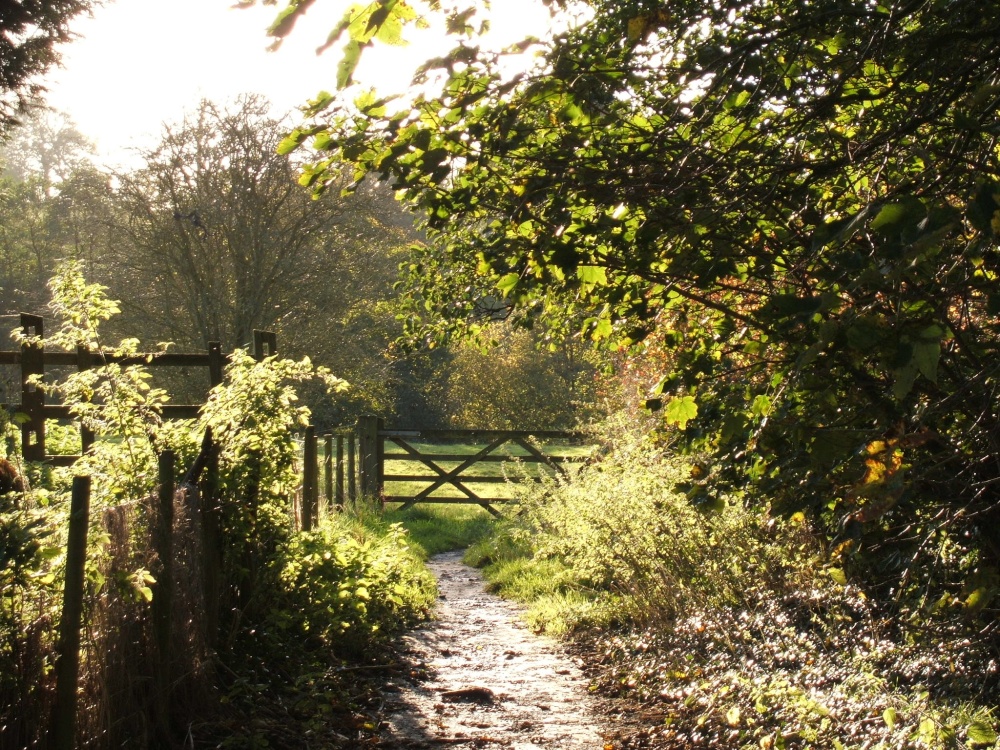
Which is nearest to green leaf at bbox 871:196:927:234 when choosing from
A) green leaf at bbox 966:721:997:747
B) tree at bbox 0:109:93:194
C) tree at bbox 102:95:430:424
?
green leaf at bbox 966:721:997:747

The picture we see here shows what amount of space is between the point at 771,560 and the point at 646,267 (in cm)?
339

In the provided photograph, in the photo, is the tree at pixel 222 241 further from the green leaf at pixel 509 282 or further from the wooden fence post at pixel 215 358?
the green leaf at pixel 509 282

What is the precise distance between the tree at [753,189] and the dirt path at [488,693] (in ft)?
7.42

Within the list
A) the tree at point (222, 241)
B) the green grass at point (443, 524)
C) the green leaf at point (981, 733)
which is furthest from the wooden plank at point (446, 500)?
the green leaf at point (981, 733)

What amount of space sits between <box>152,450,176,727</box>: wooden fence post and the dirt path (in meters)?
1.41

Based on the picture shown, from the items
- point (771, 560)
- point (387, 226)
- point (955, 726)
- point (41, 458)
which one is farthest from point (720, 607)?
point (387, 226)

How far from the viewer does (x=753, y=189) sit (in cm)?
377

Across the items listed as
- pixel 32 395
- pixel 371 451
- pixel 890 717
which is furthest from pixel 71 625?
pixel 371 451

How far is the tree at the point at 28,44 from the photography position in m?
10.4

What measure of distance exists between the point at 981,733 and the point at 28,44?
437 inches

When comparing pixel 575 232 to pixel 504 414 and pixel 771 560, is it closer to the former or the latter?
pixel 771 560

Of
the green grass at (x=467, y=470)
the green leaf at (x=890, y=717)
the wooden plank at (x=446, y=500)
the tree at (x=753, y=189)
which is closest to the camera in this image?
the tree at (x=753, y=189)

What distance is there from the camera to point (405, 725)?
5.89 m

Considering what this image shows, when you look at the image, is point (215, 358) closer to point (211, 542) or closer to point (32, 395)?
point (32, 395)
